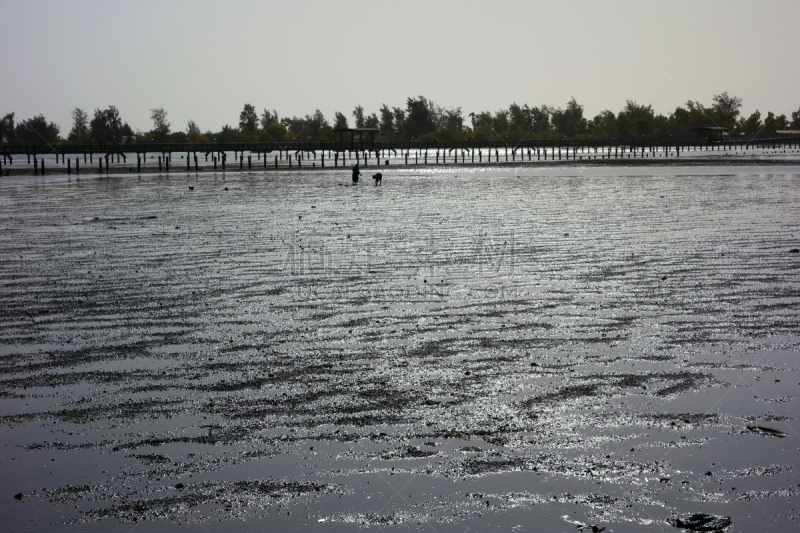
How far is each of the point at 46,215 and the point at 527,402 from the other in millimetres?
27142

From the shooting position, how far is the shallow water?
6441mm

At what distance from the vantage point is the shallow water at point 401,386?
6441mm

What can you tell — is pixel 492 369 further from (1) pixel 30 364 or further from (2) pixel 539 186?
(2) pixel 539 186

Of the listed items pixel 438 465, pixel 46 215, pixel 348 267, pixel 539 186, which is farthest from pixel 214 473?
pixel 539 186

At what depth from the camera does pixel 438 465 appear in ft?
23.2

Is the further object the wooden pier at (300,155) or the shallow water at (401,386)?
the wooden pier at (300,155)

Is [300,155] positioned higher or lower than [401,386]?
higher

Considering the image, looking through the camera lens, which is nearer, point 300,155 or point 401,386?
point 401,386

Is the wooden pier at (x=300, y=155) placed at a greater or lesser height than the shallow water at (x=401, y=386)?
greater

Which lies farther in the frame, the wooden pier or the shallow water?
the wooden pier

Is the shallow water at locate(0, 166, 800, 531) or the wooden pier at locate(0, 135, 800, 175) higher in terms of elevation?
the wooden pier at locate(0, 135, 800, 175)

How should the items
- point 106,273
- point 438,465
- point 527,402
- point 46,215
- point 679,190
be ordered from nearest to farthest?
point 438,465 → point 527,402 → point 106,273 → point 46,215 → point 679,190

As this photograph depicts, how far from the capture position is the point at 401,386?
923 cm

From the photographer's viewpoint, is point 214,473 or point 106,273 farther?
point 106,273
